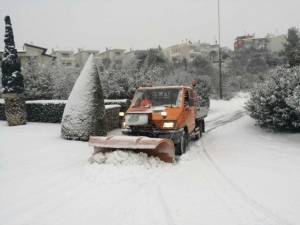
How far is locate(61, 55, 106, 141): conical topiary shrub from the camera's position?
45.9 ft

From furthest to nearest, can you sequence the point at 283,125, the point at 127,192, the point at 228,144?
1. the point at 283,125
2. the point at 228,144
3. the point at 127,192

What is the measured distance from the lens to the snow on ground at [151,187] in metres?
6.22

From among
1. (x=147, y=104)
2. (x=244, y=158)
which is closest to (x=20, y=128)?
(x=147, y=104)

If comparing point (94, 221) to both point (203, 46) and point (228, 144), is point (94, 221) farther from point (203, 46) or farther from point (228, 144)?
point (203, 46)

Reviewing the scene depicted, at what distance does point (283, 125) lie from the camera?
48.8 feet

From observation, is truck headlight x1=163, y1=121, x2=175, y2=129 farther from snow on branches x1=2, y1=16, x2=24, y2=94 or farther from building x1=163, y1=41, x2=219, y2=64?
building x1=163, y1=41, x2=219, y2=64

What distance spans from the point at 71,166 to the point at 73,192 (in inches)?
97.4

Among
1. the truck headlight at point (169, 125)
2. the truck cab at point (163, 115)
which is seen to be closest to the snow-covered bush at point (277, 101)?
the truck cab at point (163, 115)

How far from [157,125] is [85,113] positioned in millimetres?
3936

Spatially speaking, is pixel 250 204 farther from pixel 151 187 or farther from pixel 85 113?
pixel 85 113

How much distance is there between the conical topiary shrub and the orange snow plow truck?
228 cm

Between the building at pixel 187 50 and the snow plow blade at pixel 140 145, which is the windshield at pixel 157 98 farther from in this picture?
the building at pixel 187 50

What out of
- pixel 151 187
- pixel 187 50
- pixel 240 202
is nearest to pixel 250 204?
pixel 240 202

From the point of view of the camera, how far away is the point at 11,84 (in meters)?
19.4
